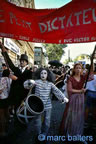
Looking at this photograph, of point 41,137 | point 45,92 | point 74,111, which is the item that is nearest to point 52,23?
point 45,92

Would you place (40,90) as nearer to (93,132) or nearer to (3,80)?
(3,80)

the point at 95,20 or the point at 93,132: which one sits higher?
the point at 95,20

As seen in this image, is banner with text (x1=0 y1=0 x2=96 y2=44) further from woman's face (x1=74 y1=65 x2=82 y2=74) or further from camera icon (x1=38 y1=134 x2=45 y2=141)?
camera icon (x1=38 y1=134 x2=45 y2=141)

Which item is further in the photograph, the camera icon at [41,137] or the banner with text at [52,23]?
the camera icon at [41,137]

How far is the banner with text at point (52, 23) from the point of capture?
2631 millimetres

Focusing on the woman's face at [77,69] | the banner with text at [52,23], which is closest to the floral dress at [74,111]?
the woman's face at [77,69]

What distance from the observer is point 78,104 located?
3150 millimetres

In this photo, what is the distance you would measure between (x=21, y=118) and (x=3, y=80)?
1.00 m

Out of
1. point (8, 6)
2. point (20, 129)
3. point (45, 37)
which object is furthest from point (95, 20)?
point (20, 129)

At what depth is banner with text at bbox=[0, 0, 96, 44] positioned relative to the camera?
2.63m

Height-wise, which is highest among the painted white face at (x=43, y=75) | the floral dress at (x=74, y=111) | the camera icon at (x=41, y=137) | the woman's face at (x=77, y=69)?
the woman's face at (x=77, y=69)

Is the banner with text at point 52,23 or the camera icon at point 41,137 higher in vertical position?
the banner with text at point 52,23

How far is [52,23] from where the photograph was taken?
9.50ft

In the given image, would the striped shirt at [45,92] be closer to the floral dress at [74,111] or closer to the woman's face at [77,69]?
the floral dress at [74,111]
